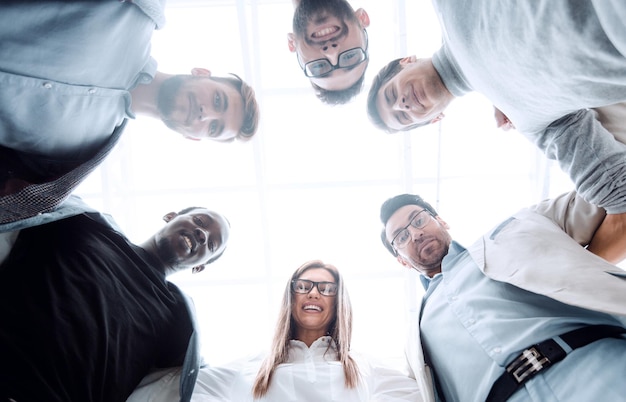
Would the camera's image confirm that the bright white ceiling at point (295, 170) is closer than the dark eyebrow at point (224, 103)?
No

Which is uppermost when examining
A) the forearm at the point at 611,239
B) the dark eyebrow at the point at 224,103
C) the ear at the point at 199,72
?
the ear at the point at 199,72

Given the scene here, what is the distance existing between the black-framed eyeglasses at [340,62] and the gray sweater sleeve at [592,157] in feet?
3.37

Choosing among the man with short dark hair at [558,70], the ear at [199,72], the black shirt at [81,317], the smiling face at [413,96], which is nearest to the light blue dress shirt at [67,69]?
the black shirt at [81,317]

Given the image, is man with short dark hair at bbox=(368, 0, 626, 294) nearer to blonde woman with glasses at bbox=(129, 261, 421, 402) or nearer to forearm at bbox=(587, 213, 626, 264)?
forearm at bbox=(587, 213, 626, 264)

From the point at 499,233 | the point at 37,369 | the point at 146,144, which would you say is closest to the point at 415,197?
the point at 499,233

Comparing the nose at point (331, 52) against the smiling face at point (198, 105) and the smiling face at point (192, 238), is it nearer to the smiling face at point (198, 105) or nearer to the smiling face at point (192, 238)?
the smiling face at point (198, 105)

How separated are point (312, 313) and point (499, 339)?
127 cm

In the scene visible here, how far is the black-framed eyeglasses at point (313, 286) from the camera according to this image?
260 centimetres

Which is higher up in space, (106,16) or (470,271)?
(106,16)

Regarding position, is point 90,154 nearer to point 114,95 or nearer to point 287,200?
point 114,95

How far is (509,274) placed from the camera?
155 centimetres

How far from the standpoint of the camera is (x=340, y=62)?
6.81 ft

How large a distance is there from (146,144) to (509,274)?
368 cm

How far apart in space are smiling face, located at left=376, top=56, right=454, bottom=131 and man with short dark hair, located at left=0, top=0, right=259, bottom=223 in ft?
4.13
